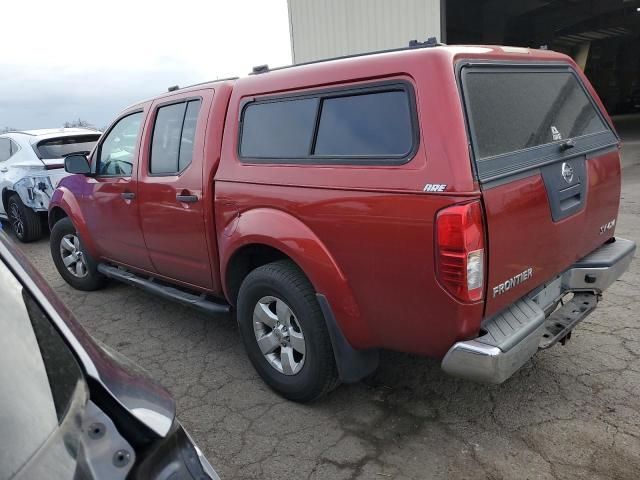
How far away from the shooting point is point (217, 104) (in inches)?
131

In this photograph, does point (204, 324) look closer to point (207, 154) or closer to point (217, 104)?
point (207, 154)

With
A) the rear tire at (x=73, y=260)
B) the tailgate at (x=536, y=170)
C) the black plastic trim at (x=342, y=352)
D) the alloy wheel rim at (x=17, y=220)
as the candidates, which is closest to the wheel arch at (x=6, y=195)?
the alloy wheel rim at (x=17, y=220)

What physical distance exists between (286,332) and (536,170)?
1618mm

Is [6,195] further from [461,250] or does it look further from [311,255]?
[461,250]

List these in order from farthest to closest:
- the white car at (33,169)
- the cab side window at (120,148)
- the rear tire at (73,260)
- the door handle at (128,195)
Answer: the white car at (33,169) → the rear tire at (73,260) → the cab side window at (120,148) → the door handle at (128,195)

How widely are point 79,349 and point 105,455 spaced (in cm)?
29

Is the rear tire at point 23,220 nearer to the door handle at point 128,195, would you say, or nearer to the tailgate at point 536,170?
the door handle at point 128,195

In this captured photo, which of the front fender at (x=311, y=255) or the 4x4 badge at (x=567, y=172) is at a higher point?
the 4x4 badge at (x=567, y=172)

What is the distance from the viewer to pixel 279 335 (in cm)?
302

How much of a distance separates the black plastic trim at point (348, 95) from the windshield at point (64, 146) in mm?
5286

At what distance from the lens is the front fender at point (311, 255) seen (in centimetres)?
260

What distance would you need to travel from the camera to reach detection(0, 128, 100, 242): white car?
23.4 ft

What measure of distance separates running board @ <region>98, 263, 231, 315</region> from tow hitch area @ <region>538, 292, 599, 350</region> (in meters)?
1.98

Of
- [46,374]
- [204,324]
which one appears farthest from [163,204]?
[46,374]
